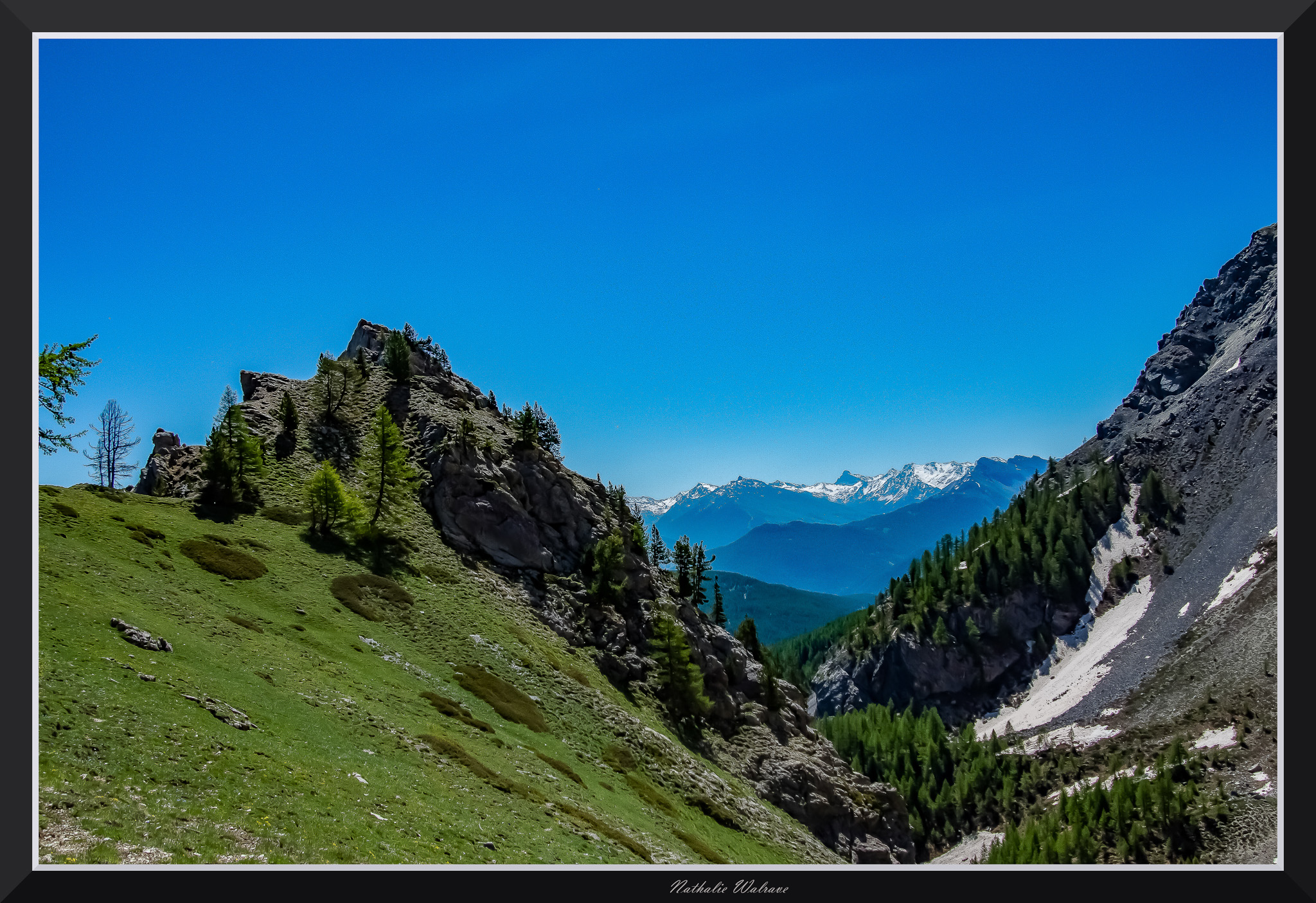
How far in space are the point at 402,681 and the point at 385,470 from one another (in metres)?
35.4

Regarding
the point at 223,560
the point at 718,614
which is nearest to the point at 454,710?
the point at 223,560

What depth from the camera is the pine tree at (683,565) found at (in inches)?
4072

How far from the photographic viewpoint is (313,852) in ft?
71.8

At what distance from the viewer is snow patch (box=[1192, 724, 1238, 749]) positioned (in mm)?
116750

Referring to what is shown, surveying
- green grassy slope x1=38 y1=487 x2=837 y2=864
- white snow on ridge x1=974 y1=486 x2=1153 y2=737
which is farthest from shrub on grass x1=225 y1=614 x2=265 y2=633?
white snow on ridge x1=974 y1=486 x2=1153 y2=737

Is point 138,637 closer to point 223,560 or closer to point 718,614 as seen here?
point 223,560

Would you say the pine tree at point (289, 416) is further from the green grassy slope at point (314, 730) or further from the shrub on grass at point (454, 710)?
the shrub on grass at point (454, 710)

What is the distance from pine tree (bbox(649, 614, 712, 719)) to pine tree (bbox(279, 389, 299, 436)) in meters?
52.1

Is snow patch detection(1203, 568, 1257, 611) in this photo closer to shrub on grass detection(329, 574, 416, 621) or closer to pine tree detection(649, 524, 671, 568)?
pine tree detection(649, 524, 671, 568)

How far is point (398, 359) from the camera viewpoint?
347 feet

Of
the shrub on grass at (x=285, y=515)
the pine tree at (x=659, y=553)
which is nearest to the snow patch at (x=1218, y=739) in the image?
the pine tree at (x=659, y=553)

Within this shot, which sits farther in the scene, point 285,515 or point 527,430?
point 527,430

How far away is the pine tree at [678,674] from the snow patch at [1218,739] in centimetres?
9718
